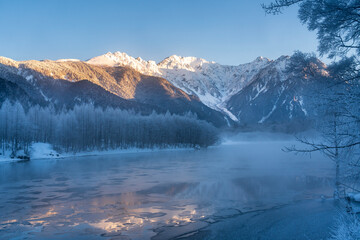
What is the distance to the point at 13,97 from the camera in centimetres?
15962

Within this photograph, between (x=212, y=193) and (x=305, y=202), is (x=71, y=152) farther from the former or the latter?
(x=305, y=202)

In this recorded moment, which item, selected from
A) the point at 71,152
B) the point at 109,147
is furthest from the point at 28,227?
the point at 109,147

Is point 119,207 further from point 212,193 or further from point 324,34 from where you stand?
point 324,34

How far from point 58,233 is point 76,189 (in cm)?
1340

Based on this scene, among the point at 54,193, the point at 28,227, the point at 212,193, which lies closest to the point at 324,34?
the point at 28,227

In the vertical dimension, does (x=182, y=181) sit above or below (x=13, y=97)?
below

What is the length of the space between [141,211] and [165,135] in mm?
92740

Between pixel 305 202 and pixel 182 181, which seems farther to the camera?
pixel 182 181

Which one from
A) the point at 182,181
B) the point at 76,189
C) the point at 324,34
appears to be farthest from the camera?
the point at 182,181

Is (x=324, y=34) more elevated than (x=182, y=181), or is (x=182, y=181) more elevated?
(x=324, y=34)

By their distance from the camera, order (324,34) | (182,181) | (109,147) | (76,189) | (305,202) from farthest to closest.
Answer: (109,147), (182,181), (76,189), (305,202), (324,34)

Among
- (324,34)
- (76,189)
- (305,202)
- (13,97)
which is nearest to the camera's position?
(324,34)

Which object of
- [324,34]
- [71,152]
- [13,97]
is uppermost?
[13,97]

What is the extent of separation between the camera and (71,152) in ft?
274
